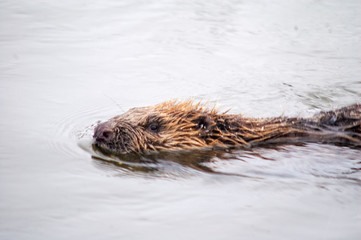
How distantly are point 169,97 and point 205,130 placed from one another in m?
1.92

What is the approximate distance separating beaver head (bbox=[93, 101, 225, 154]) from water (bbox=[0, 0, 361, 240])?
178 mm

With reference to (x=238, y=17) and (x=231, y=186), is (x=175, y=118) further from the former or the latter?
(x=238, y=17)

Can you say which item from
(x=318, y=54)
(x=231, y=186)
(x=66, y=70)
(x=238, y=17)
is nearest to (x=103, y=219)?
(x=231, y=186)

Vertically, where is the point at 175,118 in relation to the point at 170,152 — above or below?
above

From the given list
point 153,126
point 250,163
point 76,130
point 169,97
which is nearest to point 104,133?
point 153,126

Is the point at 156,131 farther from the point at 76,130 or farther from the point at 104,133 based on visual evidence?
the point at 76,130

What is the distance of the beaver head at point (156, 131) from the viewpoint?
5.49 meters

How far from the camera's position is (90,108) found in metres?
6.95

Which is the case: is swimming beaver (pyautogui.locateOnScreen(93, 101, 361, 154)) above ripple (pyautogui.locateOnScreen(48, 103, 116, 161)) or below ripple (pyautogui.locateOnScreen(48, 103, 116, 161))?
above

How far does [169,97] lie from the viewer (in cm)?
745

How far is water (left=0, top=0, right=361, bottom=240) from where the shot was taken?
161 inches

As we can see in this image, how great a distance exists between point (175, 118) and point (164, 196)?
1262 mm

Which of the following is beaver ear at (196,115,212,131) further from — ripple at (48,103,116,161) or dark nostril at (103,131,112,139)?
ripple at (48,103,116,161)

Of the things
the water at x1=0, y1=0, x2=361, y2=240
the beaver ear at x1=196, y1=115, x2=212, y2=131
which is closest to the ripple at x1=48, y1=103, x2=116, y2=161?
the water at x1=0, y1=0, x2=361, y2=240
